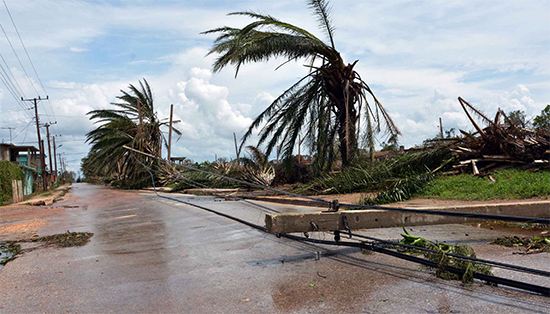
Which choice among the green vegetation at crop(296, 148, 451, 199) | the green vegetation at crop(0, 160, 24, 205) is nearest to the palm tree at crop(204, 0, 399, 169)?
the green vegetation at crop(296, 148, 451, 199)

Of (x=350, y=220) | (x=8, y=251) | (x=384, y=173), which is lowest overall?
(x=8, y=251)

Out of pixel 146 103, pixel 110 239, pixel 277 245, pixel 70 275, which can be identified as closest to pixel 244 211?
pixel 110 239

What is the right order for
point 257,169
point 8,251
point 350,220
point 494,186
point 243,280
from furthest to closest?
point 257,169 < point 494,186 < point 8,251 < point 350,220 < point 243,280

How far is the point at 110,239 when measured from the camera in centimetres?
794

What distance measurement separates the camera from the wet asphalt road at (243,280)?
3699mm

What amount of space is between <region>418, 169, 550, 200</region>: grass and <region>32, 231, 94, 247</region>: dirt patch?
768 cm

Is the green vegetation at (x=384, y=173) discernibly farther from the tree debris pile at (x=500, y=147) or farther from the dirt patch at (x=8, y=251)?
the dirt patch at (x=8, y=251)

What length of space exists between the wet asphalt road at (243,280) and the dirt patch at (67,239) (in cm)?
41

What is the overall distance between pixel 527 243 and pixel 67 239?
742cm

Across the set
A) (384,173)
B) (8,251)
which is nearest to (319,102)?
(384,173)

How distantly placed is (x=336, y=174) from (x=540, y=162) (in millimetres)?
5901

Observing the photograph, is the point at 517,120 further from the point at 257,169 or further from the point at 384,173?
the point at 257,169

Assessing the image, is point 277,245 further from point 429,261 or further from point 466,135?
point 466,135

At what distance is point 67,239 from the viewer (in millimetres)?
7871
